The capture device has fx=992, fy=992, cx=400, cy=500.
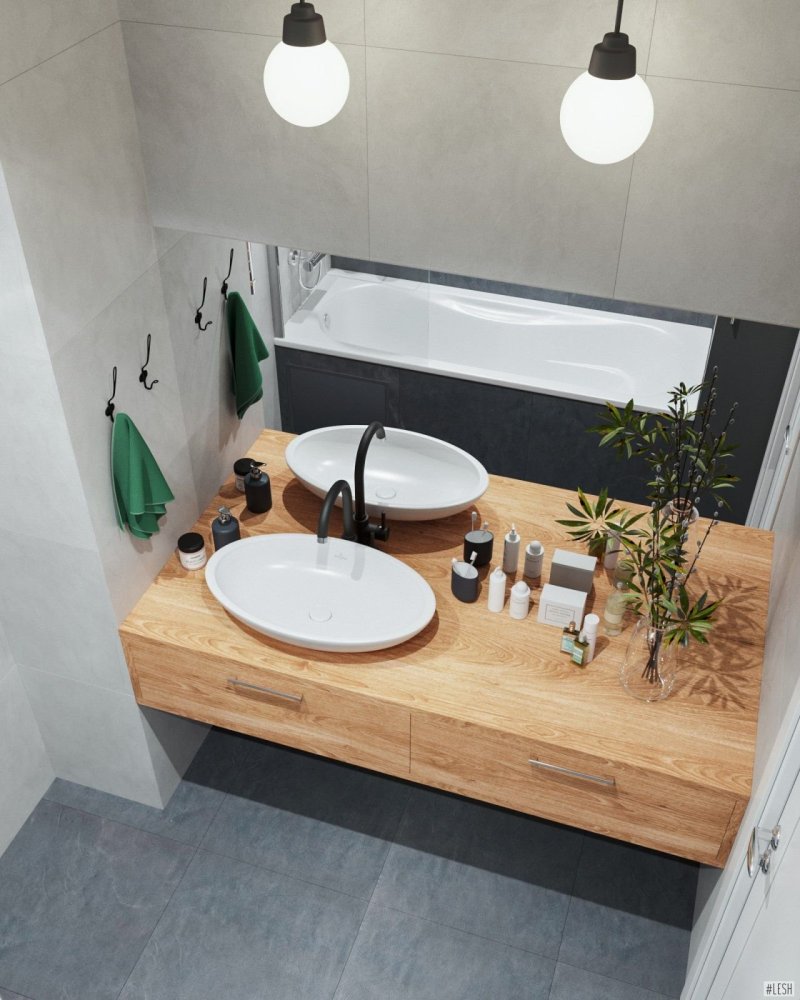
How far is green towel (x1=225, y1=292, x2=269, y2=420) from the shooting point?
8.34 feet

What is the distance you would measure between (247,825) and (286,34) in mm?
1985

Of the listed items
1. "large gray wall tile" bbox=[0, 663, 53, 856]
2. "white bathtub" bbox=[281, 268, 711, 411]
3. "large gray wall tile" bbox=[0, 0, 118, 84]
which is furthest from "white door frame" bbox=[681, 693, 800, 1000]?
"white bathtub" bbox=[281, 268, 711, 411]

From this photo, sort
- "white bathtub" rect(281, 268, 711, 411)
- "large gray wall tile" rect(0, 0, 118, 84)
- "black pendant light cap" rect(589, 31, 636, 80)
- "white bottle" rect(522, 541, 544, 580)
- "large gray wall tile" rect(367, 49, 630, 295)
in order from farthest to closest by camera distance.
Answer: "white bathtub" rect(281, 268, 711, 411) → "white bottle" rect(522, 541, 544, 580) → "large gray wall tile" rect(367, 49, 630, 295) → "large gray wall tile" rect(0, 0, 118, 84) → "black pendant light cap" rect(589, 31, 636, 80)

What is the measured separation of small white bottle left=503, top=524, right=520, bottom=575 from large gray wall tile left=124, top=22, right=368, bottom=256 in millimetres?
740

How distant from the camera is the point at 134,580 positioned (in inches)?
91.6

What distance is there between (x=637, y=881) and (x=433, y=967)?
575 mm

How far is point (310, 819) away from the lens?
269 centimetres

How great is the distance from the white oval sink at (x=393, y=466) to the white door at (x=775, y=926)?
110cm

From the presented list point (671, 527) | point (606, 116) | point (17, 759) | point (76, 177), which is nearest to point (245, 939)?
point (17, 759)

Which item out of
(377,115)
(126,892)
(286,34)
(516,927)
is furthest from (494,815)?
(286,34)

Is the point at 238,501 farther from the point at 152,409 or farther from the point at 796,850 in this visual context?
the point at 796,850

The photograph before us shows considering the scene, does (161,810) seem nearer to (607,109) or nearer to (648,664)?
(648,664)

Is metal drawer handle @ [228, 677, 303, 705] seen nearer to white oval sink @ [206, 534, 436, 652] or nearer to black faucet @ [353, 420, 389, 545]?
white oval sink @ [206, 534, 436, 652]

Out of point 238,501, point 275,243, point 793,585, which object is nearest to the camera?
point 793,585
